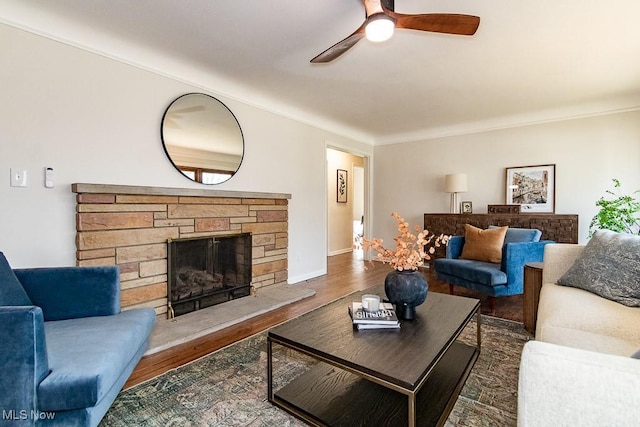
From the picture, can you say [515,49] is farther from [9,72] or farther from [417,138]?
[9,72]

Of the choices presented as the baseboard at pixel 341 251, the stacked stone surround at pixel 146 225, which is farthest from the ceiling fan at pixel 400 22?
the baseboard at pixel 341 251

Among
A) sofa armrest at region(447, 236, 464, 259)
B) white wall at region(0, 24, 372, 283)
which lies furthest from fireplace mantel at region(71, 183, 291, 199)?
sofa armrest at region(447, 236, 464, 259)

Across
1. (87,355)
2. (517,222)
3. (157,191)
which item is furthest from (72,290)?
(517,222)

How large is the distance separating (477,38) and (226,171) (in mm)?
2526

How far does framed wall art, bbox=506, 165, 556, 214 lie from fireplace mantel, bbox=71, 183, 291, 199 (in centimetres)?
349

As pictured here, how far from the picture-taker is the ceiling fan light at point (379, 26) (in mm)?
1729

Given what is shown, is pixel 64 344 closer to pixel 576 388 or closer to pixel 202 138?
pixel 576 388

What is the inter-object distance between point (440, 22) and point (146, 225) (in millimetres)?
2558

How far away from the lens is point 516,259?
296 cm

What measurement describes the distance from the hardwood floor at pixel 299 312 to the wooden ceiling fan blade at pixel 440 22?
1960 mm

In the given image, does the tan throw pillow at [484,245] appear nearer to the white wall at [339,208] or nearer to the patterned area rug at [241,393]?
the patterned area rug at [241,393]

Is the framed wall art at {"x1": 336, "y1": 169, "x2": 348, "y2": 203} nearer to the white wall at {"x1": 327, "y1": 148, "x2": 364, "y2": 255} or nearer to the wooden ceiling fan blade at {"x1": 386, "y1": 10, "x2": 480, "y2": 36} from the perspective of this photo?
the white wall at {"x1": 327, "y1": 148, "x2": 364, "y2": 255}

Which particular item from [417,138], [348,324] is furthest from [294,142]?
[348,324]

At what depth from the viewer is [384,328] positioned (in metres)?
1.57
